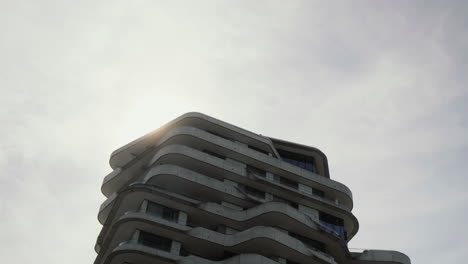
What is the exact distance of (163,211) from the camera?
1754 inches

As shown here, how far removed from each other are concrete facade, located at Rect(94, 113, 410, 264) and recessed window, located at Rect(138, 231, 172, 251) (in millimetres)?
81

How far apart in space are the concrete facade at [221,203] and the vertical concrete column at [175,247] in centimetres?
8

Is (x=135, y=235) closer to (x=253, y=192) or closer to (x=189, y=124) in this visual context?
(x=253, y=192)

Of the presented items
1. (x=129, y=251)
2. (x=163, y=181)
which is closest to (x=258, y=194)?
(x=163, y=181)

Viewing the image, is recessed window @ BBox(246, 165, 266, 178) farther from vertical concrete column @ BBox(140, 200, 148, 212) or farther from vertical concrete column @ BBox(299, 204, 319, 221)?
vertical concrete column @ BBox(140, 200, 148, 212)

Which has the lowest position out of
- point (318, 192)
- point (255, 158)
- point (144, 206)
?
point (144, 206)

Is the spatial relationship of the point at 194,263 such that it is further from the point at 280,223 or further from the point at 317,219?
the point at 317,219

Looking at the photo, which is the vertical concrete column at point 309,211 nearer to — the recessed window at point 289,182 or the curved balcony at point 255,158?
the recessed window at point 289,182

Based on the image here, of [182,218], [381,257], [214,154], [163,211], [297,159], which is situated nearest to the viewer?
[182,218]

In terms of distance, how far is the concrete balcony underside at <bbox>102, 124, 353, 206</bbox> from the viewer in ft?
166

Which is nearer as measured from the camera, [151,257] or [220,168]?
[151,257]

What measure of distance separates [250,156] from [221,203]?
6.09 metres

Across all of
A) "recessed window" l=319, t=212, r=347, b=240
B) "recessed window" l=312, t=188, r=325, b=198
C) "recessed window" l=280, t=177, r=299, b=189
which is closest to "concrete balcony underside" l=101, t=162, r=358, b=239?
"recessed window" l=280, t=177, r=299, b=189

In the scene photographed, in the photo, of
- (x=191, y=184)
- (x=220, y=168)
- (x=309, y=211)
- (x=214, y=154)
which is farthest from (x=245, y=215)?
(x=214, y=154)
